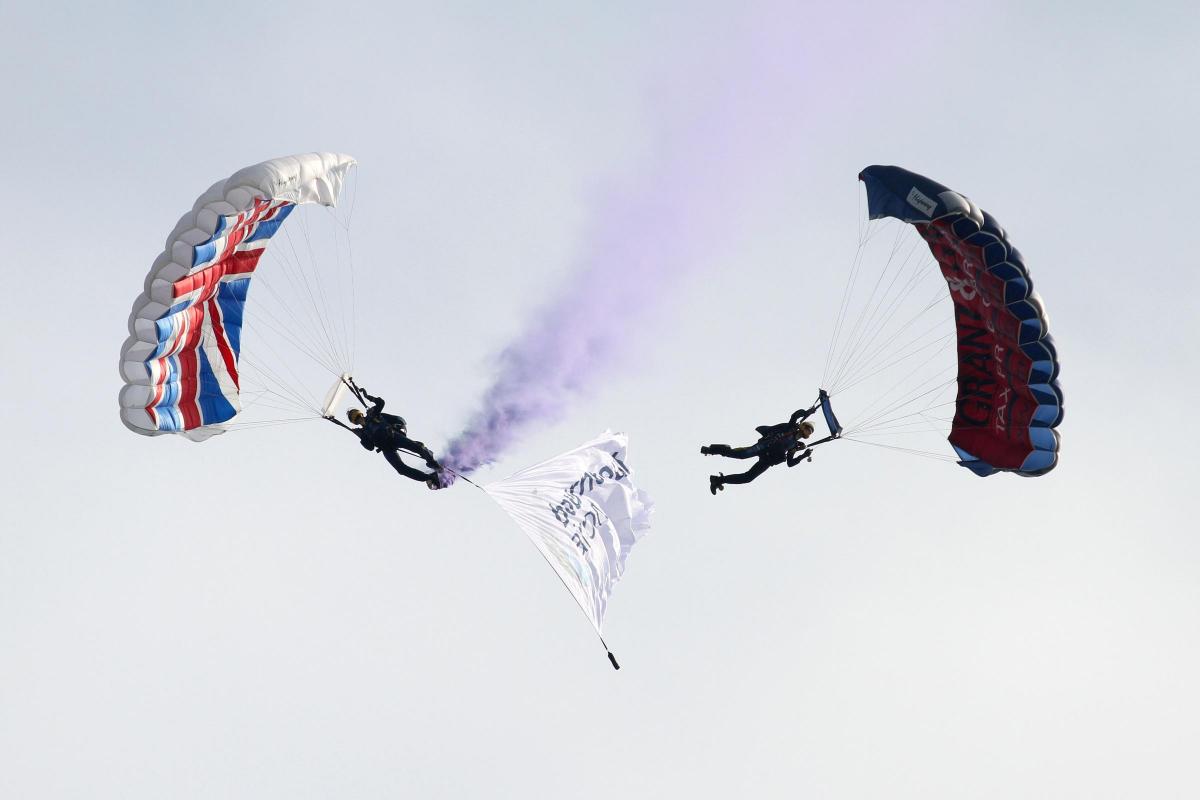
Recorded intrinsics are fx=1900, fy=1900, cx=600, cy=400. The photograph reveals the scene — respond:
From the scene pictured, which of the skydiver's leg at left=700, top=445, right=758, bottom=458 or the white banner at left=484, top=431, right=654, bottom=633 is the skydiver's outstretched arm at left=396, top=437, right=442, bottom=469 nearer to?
the white banner at left=484, top=431, right=654, bottom=633

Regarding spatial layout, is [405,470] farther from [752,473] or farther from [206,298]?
[752,473]

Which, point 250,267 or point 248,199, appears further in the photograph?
point 250,267

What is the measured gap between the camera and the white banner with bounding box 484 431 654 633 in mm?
21922

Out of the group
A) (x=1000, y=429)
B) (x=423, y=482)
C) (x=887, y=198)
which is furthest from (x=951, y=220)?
(x=423, y=482)

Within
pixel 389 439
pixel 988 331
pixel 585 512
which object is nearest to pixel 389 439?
pixel 389 439

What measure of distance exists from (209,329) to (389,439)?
269cm

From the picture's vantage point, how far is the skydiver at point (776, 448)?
23484mm

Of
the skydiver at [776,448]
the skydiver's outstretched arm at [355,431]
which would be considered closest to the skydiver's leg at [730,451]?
the skydiver at [776,448]

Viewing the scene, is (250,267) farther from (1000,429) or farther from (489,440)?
(1000,429)

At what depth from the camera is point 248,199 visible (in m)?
21.0

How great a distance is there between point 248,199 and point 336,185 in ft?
5.62

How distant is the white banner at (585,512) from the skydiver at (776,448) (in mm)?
1184

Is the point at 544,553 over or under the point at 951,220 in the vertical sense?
under

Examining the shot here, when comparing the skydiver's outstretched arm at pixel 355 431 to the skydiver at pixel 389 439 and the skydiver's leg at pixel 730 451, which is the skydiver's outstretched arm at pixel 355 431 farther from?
the skydiver's leg at pixel 730 451
